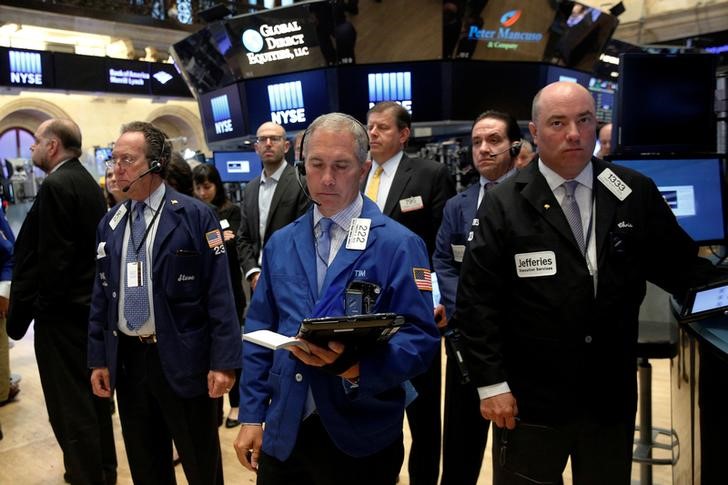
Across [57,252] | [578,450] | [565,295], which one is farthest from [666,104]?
[57,252]

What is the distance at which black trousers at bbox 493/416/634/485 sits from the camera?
6.54ft

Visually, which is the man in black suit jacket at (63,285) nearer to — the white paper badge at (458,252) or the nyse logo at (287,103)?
the white paper badge at (458,252)

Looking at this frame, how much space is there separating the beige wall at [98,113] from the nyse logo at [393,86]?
846 cm

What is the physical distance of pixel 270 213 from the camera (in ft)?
13.4

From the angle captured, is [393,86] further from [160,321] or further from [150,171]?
[160,321]

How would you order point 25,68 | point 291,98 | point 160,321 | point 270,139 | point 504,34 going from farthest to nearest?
point 25,68 → point 291,98 → point 504,34 → point 270,139 → point 160,321

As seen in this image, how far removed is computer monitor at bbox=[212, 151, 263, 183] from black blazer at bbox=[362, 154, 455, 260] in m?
6.56

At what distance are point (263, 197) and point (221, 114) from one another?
17.5 ft

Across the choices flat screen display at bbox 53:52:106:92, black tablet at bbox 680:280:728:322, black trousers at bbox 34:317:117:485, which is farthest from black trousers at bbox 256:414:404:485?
flat screen display at bbox 53:52:106:92

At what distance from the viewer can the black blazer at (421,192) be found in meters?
3.23

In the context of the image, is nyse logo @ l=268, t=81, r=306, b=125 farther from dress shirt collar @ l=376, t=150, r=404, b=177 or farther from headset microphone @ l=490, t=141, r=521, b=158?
headset microphone @ l=490, t=141, r=521, b=158

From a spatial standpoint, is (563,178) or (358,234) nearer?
(358,234)

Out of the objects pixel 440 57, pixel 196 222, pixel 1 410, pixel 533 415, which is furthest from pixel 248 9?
pixel 533 415

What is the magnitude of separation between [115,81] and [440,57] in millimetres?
9001
